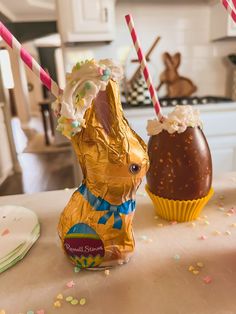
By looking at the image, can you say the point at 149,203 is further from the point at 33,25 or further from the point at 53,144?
the point at 33,25

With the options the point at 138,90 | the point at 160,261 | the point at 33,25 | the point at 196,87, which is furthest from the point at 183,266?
the point at 33,25

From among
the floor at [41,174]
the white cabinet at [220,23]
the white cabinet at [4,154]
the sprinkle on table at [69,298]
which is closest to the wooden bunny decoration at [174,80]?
the white cabinet at [220,23]

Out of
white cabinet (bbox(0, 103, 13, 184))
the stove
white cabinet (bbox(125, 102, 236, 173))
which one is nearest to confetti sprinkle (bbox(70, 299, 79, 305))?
white cabinet (bbox(125, 102, 236, 173))

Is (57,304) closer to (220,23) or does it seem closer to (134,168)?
(134,168)

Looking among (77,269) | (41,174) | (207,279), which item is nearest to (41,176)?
(41,174)

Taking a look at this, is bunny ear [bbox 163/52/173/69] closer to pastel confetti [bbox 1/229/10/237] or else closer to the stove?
the stove
